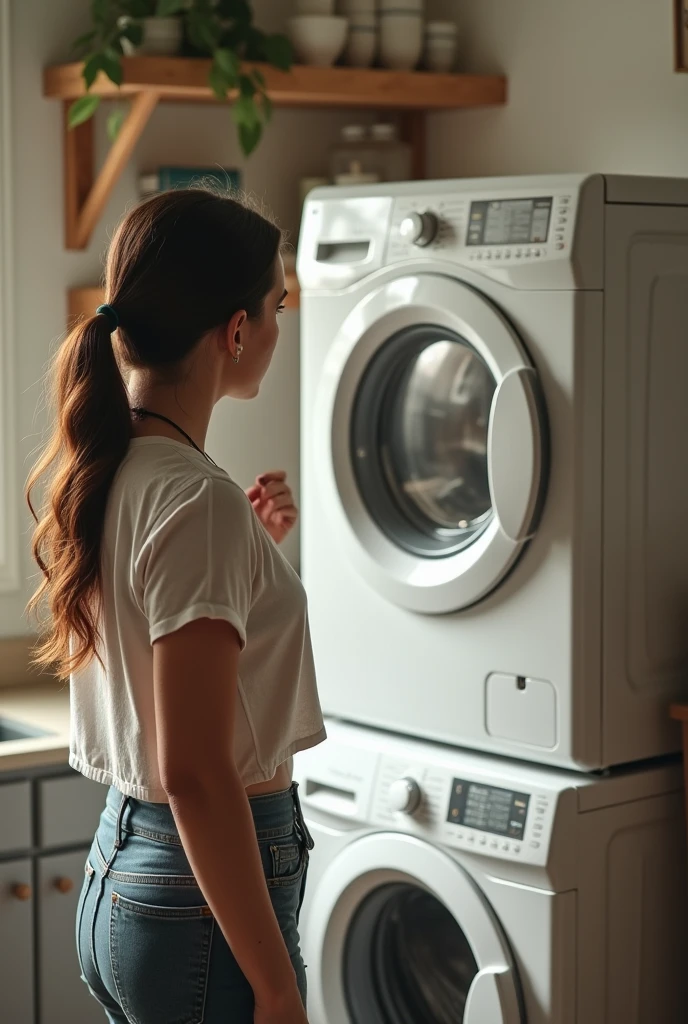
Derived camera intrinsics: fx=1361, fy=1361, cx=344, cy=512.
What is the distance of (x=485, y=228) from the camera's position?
2.04 m

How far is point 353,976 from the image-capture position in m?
2.27

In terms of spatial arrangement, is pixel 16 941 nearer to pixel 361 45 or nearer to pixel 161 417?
pixel 161 417

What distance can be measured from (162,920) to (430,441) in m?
1.12

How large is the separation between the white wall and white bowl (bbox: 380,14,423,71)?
A: 18cm

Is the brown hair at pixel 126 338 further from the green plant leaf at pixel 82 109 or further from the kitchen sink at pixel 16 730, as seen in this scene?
the green plant leaf at pixel 82 109

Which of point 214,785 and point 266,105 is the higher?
point 266,105

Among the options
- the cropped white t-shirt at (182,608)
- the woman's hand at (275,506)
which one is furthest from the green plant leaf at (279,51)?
the cropped white t-shirt at (182,608)

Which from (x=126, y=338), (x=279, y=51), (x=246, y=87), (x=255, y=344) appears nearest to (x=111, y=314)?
(x=126, y=338)

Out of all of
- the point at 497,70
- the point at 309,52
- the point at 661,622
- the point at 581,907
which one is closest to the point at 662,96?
the point at 497,70

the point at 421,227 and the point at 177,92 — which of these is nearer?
the point at 421,227

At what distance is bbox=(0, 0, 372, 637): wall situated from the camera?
2.72 m

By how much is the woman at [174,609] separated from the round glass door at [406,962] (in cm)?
93

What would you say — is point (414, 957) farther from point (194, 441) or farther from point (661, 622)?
point (194, 441)

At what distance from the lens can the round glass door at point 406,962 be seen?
2.26m
